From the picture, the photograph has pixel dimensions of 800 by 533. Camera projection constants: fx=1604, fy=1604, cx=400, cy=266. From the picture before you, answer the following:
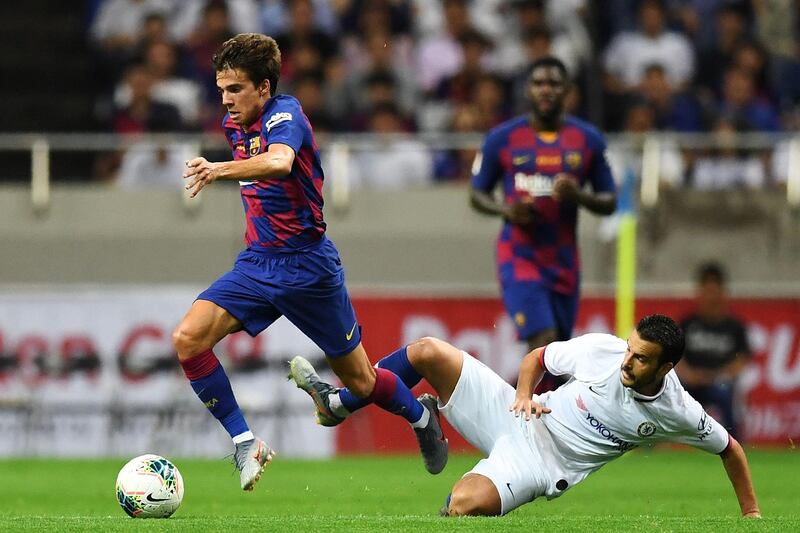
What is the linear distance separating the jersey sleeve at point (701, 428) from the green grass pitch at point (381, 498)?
36 cm

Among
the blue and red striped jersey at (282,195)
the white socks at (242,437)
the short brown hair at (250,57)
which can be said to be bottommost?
the white socks at (242,437)

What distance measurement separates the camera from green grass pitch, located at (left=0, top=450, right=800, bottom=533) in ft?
23.4

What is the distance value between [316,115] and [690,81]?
3970mm

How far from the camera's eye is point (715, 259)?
50.6 ft

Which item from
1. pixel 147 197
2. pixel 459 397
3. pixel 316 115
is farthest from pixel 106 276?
pixel 459 397

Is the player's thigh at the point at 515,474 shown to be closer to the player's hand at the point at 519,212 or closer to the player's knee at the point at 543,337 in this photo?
the player's knee at the point at 543,337

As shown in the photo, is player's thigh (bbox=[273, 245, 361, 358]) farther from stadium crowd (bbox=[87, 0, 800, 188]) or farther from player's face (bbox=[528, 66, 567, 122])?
stadium crowd (bbox=[87, 0, 800, 188])

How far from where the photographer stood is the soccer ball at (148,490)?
7750 mm

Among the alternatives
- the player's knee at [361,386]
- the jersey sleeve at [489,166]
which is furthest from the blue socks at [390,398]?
the jersey sleeve at [489,166]

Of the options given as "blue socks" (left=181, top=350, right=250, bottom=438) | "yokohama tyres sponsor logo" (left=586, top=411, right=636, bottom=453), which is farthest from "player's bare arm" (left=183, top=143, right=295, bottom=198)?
"yokohama tyres sponsor logo" (left=586, top=411, right=636, bottom=453)

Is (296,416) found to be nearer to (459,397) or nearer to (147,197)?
(147,197)

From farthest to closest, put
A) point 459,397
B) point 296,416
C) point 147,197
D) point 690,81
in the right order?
1. point 690,81
2. point 147,197
3. point 296,416
4. point 459,397

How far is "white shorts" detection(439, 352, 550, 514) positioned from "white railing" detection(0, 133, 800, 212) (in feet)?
21.6

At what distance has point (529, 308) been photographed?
10.4m
